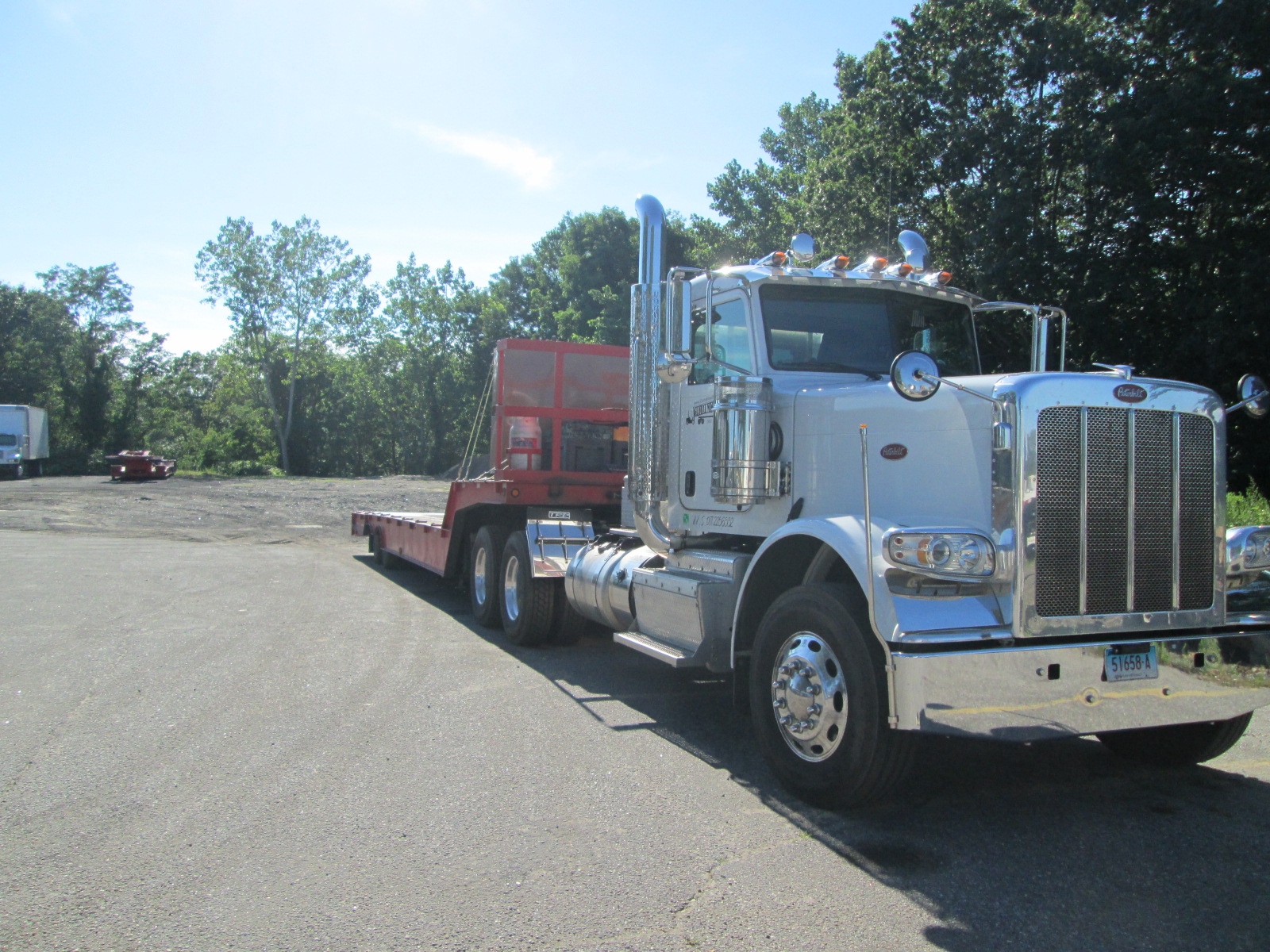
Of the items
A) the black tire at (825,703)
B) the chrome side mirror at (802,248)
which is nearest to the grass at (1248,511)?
the chrome side mirror at (802,248)

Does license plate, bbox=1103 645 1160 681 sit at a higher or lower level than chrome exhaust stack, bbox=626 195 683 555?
lower

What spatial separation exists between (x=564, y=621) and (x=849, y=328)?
12.6 feet

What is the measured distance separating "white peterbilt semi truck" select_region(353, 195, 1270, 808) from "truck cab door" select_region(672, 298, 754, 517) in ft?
0.08

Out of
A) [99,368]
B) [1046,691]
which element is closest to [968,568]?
[1046,691]

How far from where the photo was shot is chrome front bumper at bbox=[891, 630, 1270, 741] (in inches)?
145

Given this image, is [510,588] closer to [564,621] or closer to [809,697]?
[564,621]

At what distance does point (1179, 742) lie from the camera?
482 centimetres

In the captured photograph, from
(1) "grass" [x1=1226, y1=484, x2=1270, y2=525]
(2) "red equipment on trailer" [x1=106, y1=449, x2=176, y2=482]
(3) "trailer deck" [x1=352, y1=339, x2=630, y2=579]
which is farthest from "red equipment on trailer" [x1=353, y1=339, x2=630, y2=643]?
(2) "red equipment on trailer" [x1=106, y1=449, x2=176, y2=482]

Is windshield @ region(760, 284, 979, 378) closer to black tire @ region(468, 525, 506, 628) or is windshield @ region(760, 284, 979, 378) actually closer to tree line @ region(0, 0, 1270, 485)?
black tire @ region(468, 525, 506, 628)

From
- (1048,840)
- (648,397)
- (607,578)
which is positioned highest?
(648,397)

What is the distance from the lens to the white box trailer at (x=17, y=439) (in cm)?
4066

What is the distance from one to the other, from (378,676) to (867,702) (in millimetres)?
4121

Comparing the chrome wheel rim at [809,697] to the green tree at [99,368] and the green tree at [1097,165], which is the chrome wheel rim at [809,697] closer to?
the green tree at [1097,165]

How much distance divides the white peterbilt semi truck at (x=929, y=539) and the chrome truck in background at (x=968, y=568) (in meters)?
0.01
